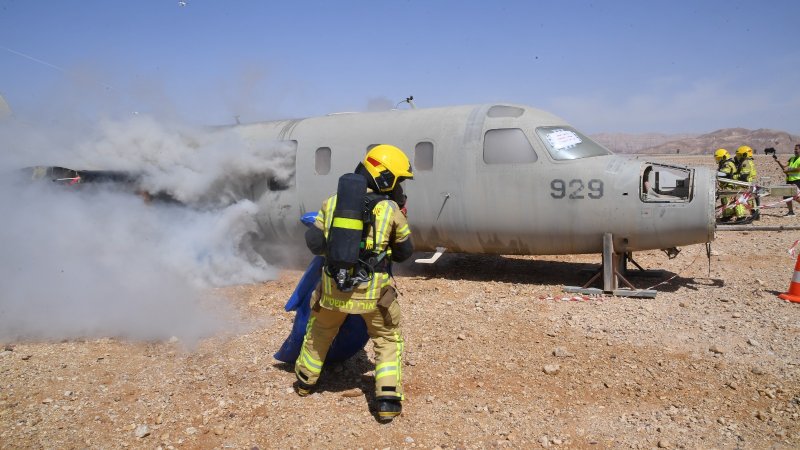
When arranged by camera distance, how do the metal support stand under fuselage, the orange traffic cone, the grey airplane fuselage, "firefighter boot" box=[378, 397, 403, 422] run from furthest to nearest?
the metal support stand under fuselage < the grey airplane fuselage < the orange traffic cone < "firefighter boot" box=[378, 397, 403, 422]

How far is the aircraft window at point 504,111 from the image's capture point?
27.9 feet

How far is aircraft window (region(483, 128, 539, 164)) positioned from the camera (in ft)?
26.8

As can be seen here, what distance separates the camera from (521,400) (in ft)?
16.4

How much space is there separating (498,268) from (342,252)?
19.8 feet

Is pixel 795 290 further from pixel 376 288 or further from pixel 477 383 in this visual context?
pixel 376 288

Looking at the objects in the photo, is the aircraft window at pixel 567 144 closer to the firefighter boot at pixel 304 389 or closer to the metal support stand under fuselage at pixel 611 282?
the metal support stand under fuselage at pixel 611 282

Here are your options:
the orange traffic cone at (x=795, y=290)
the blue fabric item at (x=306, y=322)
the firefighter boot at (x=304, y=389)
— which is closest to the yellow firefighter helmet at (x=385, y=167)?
the blue fabric item at (x=306, y=322)

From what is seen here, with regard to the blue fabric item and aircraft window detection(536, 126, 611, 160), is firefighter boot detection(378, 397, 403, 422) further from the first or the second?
aircraft window detection(536, 126, 611, 160)

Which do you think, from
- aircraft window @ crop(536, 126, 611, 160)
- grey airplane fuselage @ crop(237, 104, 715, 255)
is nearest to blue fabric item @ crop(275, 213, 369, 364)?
grey airplane fuselage @ crop(237, 104, 715, 255)

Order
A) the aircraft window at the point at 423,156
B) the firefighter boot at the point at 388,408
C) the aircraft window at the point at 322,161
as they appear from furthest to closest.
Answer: the aircraft window at the point at 322,161, the aircraft window at the point at 423,156, the firefighter boot at the point at 388,408

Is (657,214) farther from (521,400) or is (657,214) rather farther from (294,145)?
(294,145)

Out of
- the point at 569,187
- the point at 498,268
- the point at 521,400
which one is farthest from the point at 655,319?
the point at 498,268

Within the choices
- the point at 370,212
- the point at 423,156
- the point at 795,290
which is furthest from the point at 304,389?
the point at 795,290

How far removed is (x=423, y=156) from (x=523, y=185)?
1.68 meters
